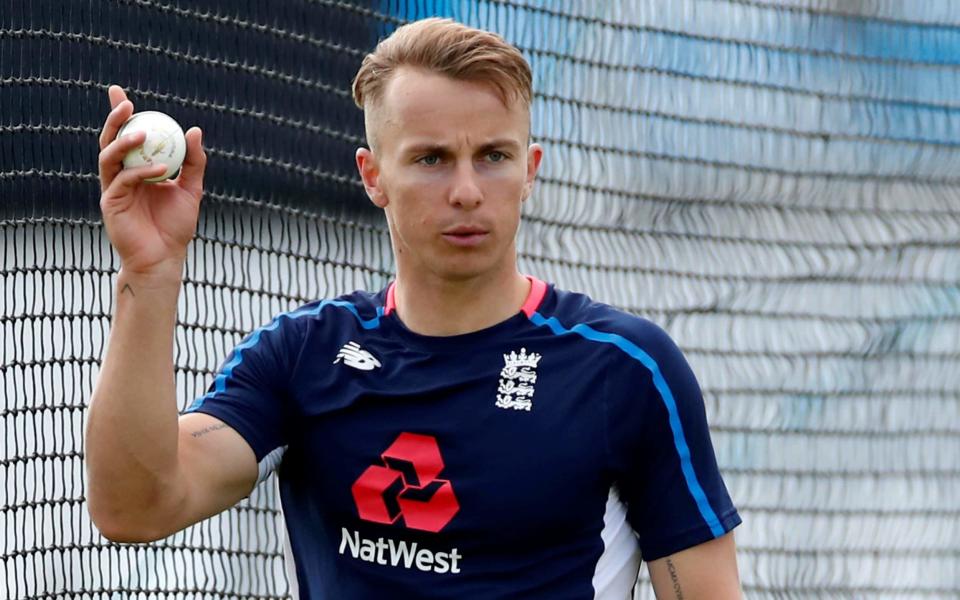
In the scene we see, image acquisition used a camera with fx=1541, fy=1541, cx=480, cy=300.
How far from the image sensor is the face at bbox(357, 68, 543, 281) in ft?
9.34

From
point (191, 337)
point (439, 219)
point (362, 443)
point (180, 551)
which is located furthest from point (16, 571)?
point (439, 219)

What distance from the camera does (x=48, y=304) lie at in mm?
4934

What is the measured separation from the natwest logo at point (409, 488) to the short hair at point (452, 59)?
678 millimetres

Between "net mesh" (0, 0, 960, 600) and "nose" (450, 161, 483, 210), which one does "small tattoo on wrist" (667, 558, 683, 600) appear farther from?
"net mesh" (0, 0, 960, 600)

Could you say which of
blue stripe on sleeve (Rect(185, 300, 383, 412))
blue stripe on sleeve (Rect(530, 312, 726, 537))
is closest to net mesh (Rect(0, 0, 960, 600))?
blue stripe on sleeve (Rect(185, 300, 383, 412))

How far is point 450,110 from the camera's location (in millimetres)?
2883

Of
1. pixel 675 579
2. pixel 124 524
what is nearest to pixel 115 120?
pixel 124 524

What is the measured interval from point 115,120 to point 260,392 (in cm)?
61

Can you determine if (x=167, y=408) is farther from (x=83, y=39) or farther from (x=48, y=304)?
(x=48, y=304)

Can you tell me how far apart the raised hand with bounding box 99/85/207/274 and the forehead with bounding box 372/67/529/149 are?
404 millimetres

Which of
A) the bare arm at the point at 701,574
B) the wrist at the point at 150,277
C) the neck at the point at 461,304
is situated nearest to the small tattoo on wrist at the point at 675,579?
the bare arm at the point at 701,574

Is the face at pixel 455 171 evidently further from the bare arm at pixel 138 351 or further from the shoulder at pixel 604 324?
→ the bare arm at pixel 138 351

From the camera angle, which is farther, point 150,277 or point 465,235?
point 465,235

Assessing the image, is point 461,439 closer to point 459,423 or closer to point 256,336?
point 459,423
